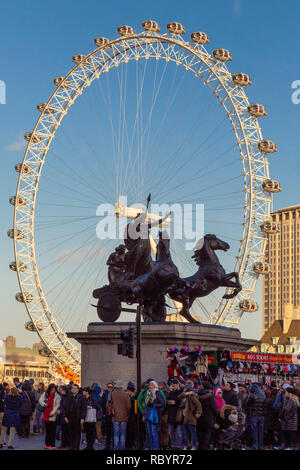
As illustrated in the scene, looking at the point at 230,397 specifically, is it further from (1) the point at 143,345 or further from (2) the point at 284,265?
(2) the point at 284,265

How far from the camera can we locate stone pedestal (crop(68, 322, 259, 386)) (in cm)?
2861

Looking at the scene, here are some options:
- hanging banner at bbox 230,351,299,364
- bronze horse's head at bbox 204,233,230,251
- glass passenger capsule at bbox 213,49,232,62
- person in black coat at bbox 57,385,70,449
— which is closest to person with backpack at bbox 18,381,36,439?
person in black coat at bbox 57,385,70,449

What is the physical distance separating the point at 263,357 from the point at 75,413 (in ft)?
31.5

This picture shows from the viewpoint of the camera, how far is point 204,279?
3120cm

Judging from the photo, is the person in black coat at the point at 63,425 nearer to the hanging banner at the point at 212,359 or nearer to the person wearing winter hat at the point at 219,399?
the person wearing winter hat at the point at 219,399

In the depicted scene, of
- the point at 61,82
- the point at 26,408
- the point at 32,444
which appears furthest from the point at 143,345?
the point at 61,82

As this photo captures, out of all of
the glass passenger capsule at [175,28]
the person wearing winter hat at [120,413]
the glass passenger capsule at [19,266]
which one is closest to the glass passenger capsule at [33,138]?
the glass passenger capsule at [19,266]

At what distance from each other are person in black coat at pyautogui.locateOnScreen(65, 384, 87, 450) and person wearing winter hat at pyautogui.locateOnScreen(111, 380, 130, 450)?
37.8 inches

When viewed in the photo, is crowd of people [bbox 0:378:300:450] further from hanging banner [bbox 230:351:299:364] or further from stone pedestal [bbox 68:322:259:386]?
stone pedestal [bbox 68:322:259:386]

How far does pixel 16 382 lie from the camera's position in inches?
948

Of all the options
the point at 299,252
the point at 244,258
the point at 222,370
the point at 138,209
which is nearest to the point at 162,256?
the point at 222,370
